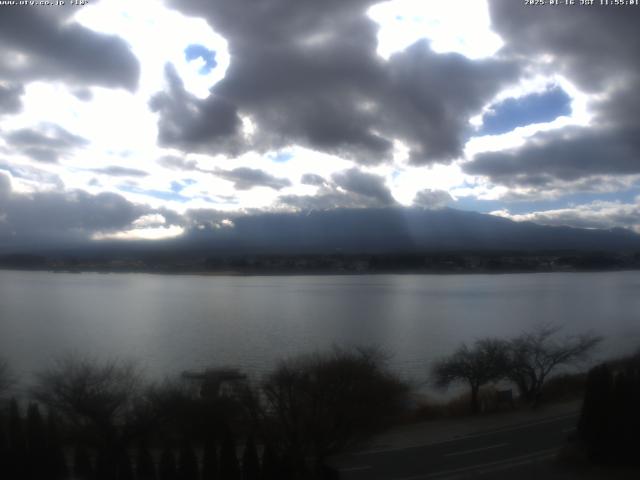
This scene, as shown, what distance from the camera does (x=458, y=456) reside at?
34.2 ft

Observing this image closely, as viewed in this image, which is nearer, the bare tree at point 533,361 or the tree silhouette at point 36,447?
the tree silhouette at point 36,447

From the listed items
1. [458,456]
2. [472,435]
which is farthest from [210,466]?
[472,435]

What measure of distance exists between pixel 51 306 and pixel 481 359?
3906cm

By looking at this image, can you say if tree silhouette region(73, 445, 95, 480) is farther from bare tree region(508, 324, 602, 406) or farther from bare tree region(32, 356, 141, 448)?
bare tree region(508, 324, 602, 406)

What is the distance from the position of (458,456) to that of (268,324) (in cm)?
2417

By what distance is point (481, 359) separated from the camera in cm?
1722

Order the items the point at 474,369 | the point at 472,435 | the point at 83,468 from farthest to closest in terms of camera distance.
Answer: the point at 474,369 → the point at 472,435 → the point at 83,468

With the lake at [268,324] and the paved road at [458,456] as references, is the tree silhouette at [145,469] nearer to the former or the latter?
the paved road at [458,456]

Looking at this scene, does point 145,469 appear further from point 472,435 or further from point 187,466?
point 472,435

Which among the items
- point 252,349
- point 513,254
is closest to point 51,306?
point 252,349

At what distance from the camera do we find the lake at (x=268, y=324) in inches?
932

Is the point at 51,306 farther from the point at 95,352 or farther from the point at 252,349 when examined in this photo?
the point at 252,349

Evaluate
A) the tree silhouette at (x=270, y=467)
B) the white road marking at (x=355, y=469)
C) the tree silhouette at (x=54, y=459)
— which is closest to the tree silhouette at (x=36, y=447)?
the tree silhouette at (x=54, y=459)

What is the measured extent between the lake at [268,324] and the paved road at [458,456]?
7762 millimetres
